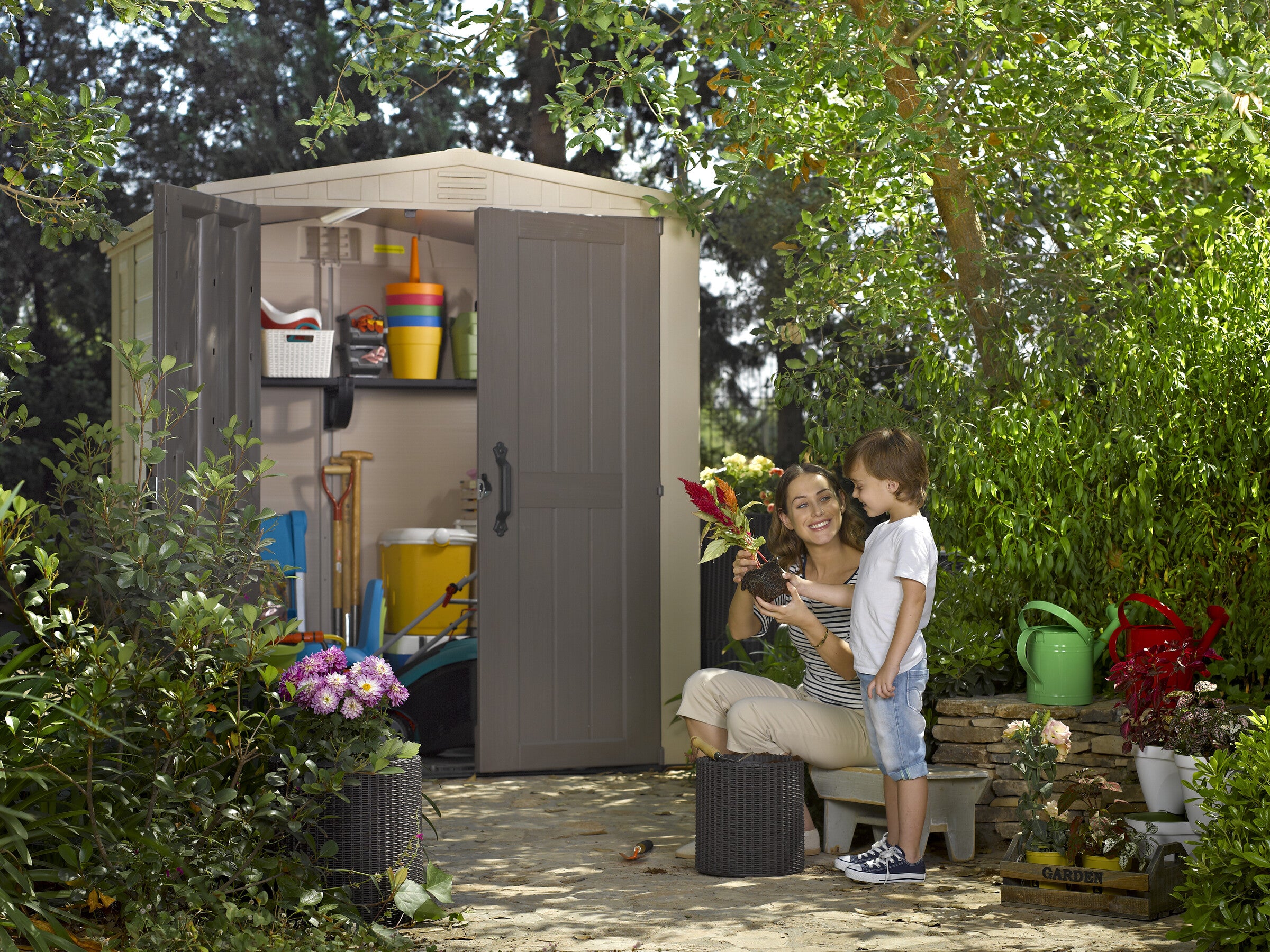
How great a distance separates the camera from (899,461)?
3.72 m

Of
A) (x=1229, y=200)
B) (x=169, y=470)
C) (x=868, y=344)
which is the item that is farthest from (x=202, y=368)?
(x=1229, y=200)

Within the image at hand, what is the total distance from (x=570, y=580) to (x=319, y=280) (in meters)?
2.29

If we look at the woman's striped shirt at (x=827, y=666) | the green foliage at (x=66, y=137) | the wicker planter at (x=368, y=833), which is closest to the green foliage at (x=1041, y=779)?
the woman's striped shirt at (x=827, y=666)

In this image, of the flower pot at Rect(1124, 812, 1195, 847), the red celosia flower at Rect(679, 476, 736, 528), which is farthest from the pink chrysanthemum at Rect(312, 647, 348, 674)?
the flower pot at Rect(1124, 812, 1195, 847)

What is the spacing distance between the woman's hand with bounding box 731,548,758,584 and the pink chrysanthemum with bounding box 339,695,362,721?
1.22 m

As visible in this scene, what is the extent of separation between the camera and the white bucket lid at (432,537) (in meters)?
6.37

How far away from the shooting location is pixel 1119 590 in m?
4.32

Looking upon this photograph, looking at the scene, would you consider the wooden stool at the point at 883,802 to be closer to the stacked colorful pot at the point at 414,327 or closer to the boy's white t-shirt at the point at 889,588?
the boy's white t-shirt at the point at 889,588

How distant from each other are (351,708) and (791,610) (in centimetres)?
129

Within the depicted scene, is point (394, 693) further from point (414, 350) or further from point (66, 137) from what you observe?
point (414, 350)

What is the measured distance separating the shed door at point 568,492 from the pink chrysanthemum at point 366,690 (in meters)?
2.01

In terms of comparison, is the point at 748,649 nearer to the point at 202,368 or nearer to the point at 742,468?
the point at 742,468

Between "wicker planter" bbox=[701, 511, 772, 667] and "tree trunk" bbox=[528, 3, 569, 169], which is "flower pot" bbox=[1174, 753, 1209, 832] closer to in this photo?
"wicker planter" bbox=[701, 511, 772, 667]

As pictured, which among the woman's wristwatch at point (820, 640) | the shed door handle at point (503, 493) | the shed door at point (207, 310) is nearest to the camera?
the woman's wristwatch at point (820, 640)
